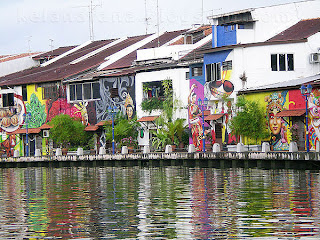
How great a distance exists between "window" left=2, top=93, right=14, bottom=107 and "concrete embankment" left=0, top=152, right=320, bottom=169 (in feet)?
37.2

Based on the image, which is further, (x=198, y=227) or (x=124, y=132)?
(x=124, y=132)

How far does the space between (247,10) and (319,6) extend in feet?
18.1

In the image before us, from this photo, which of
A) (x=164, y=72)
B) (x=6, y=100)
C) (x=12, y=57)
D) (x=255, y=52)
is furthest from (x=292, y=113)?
(x=12, y=57)

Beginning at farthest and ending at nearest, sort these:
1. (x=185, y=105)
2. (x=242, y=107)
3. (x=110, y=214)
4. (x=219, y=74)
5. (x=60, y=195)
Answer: (x=185, y=105) < (x=219, y=74) < (x=242, y=107) < (x=60, y=195) < (x=110, y=214)

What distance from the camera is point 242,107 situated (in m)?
56.4

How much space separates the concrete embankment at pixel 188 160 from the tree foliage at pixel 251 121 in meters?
4.25

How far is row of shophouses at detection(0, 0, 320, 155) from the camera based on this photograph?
5625 cm

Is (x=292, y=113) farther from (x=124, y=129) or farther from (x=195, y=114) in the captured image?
(x=124, y=129)

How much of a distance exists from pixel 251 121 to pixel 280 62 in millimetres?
5111

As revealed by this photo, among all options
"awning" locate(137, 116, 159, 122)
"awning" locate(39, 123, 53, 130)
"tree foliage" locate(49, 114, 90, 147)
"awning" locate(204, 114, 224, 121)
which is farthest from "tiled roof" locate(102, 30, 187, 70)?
"awning" locate(204, 114, 224, 121)

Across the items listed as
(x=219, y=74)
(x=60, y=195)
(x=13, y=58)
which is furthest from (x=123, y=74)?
(x=60, y=195)

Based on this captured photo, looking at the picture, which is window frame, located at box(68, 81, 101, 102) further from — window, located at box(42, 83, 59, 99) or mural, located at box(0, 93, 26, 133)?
mural, located at box(0, 93, 26, 133)

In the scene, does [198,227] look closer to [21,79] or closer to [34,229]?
[34,229]

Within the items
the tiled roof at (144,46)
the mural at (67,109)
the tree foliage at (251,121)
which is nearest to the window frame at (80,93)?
the mural at (67,109)
